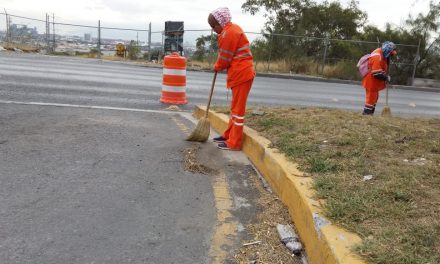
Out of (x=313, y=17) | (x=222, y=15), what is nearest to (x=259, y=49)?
(x=313, y=17)

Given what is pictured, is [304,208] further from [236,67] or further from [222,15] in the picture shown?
[222,15]

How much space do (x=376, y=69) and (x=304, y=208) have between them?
569 centimetres

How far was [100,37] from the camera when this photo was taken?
90.8 ft

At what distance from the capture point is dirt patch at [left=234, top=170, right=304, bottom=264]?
124 inches

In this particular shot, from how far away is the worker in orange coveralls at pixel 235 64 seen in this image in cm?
606

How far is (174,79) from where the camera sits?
976cm

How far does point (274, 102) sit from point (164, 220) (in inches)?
328

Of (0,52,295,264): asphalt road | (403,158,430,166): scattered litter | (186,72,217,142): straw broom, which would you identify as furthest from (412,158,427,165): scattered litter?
(186,72,217,142): straw broom

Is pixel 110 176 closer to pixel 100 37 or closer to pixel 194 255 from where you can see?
pixel 194 255

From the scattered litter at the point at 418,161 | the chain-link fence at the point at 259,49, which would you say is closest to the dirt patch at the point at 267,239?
→ the scattered litter at the point at 418,161

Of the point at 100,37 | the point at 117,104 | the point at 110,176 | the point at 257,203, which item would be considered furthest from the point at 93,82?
the point at 100,37

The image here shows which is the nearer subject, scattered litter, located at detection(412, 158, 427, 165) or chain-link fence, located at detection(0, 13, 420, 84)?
scattered litter, located at detection(412, 158, 427, 165)

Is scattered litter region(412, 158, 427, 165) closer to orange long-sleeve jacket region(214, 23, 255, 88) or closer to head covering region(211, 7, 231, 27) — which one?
orange long-sleeve jacket region(214, 23, 255, 88)

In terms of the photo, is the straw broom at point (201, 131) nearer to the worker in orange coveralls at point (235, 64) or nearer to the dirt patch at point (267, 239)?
the worker in orange coveralls at point (235, 64)
